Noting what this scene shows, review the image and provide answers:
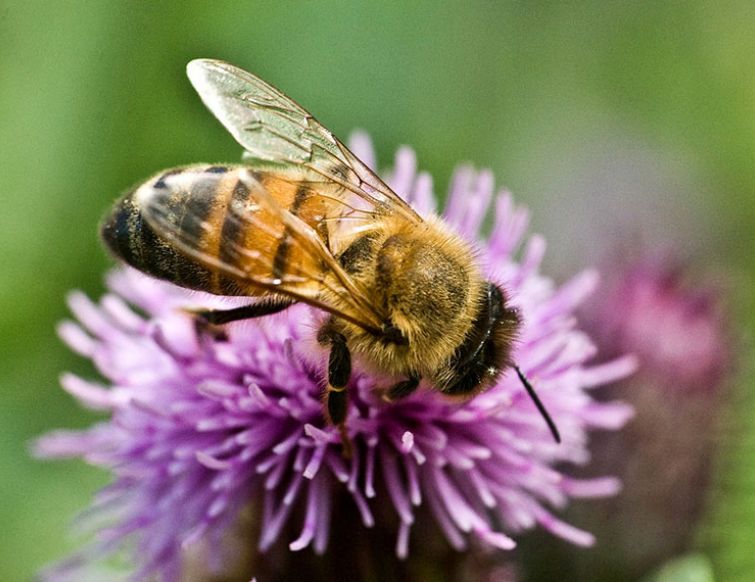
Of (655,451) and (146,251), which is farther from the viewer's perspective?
(655,451)

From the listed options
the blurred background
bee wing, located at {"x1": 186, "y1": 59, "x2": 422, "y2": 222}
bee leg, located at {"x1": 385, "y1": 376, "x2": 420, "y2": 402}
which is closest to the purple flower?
bee leg, located at {"x1": 385, "y1": 376, "x2": 420, "y2": 402}

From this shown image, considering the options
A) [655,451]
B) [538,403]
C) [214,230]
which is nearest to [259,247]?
[214,230]

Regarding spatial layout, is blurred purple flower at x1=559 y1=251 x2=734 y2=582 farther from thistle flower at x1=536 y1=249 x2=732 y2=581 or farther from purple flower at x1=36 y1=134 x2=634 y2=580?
purple flower at x1=36 y1=134 x2=634 y2=580

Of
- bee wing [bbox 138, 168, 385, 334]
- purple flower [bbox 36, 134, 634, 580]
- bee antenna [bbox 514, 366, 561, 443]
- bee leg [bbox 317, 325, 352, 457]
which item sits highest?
bee wing [bbox 138, 168, 385, 334]

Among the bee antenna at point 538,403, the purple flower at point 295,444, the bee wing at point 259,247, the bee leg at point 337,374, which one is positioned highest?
the bee wing at point 259,247

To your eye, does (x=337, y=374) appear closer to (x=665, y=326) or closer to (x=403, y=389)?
(x=403, y=389)

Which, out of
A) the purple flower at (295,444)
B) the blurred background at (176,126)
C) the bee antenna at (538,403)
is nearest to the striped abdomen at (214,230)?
the purple flower at (295,444)

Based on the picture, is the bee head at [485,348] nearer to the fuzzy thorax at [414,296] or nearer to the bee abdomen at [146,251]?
the fuzzy thorax at [414,296]
